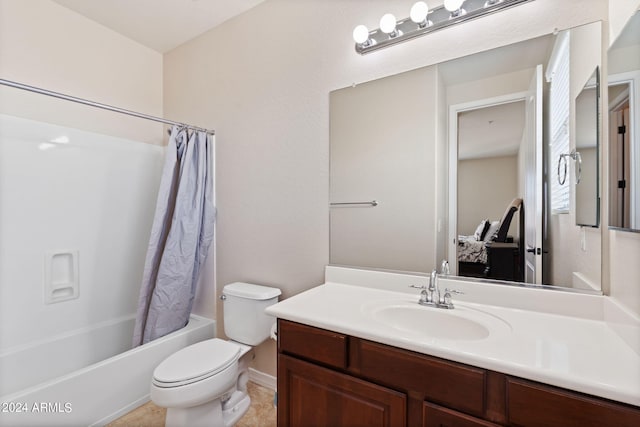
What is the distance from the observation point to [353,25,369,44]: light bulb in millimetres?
1455

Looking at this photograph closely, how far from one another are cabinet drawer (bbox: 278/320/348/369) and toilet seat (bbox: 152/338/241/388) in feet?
1.65

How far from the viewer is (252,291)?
1.81m

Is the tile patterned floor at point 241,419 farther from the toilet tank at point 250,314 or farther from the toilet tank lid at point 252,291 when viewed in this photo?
the toilet tank lid at point 252,291

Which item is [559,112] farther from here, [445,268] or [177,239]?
[177,239]

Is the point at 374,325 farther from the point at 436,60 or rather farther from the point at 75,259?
the point at 75,259

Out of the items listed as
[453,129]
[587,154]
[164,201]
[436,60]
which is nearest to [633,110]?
[587,154]

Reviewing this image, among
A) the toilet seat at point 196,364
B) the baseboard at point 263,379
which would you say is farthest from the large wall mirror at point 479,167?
the baseboard at point 263,379

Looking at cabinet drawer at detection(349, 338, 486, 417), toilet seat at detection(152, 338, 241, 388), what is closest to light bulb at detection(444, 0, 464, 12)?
cabinet drawer at detection(349, 338, 486, 417)

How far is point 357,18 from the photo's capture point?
61.7 inches

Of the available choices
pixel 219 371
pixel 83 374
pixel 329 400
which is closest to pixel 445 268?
pixel 329 400

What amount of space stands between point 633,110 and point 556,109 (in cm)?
38

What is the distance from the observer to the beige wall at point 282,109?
1.52 metres

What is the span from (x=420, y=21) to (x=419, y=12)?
0.12ft

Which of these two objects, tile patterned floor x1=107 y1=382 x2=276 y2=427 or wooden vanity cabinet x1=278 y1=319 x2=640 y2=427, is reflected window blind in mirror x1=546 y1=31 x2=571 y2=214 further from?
tile patterned floor x1=107 y1=382 x2=276 y2=427
